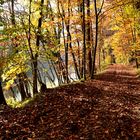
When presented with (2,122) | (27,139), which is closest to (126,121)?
(27,139)

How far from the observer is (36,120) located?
28.2ft

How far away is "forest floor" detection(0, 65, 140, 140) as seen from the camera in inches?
288

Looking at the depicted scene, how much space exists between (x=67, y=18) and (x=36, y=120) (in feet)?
44.5

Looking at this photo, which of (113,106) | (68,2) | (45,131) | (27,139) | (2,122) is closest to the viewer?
(27,139)

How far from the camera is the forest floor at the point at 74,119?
24.0 ft

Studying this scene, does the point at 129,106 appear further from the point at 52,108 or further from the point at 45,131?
the point at 45,131

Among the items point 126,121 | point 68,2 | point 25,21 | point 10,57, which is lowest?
point 126,121

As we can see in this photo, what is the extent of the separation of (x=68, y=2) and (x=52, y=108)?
42.2 feet

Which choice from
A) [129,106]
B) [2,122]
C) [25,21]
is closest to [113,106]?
[129,106]

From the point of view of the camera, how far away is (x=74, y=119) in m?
8.53

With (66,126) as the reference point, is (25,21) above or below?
above

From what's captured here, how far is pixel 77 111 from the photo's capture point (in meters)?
9.45

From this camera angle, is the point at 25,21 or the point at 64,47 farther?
the point at 64,47

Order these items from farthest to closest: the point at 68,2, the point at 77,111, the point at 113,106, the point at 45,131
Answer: the point at 68,2 < the point at 113,106 < the point at 77,111 < the point at 45,131
